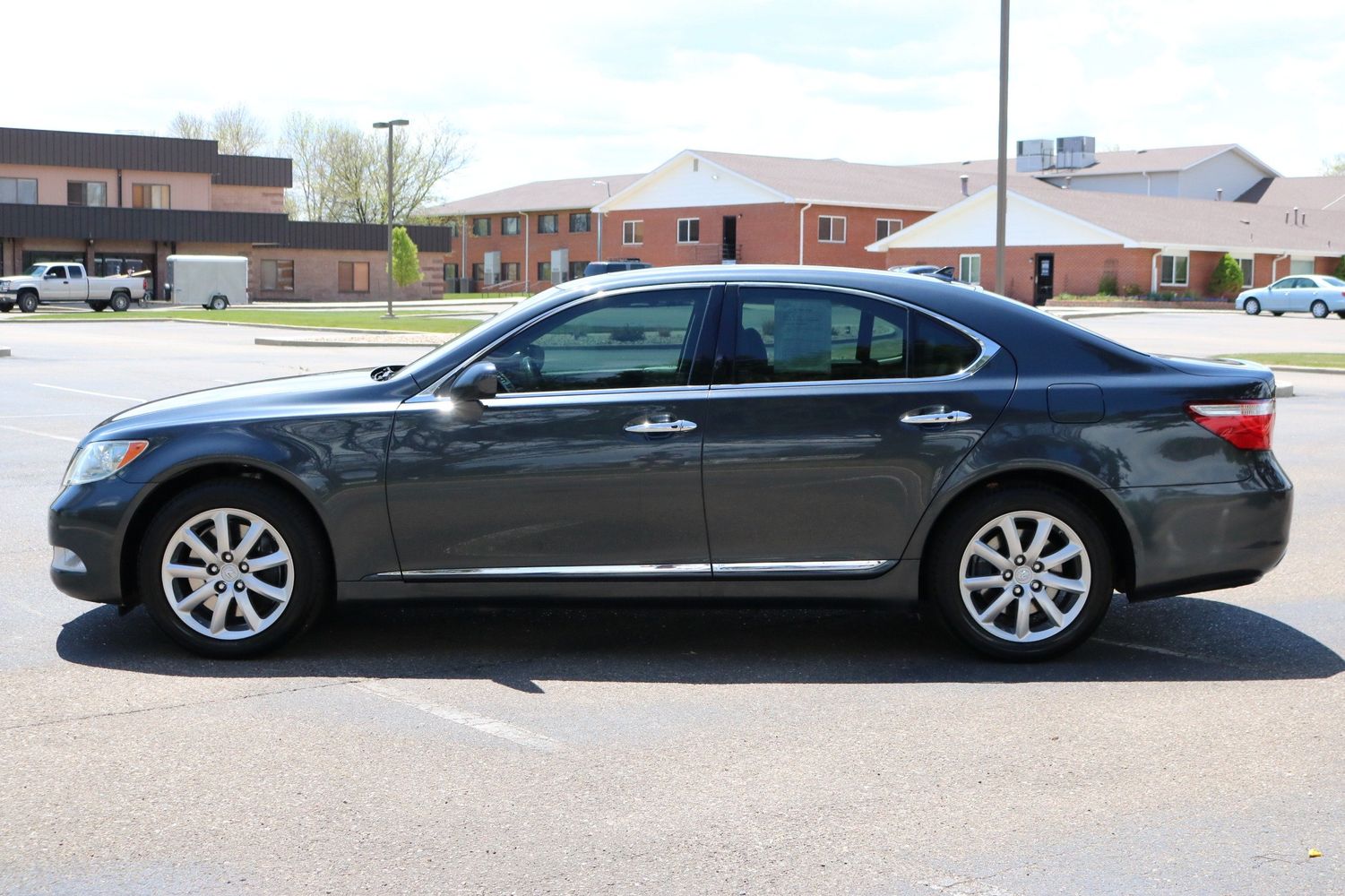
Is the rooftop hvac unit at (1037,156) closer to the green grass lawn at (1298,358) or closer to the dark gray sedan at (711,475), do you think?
the green grass lawn at (1298,358)

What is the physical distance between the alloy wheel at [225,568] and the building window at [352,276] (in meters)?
76.3

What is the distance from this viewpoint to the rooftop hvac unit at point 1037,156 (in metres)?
96.9

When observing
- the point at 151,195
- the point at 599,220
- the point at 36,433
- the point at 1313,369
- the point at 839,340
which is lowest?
the point at 36,433

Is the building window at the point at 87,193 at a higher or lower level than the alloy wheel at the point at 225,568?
higher

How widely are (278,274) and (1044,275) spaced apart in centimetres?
3785

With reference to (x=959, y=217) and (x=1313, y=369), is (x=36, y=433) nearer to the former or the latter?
(x=1313, y=369)

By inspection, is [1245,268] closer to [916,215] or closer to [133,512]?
[916,215]

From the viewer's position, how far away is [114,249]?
72562 mm

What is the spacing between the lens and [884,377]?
6562 millimetres

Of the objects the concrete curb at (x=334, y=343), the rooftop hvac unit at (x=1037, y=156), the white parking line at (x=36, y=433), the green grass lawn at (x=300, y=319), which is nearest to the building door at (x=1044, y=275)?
the green grass lawn at (x=300, y=319)

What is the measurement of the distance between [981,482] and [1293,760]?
5.77ft

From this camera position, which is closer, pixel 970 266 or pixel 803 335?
pixel 803 335

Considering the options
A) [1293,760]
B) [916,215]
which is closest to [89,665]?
[1293,760]

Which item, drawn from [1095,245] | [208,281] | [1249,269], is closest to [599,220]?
[208,281]
